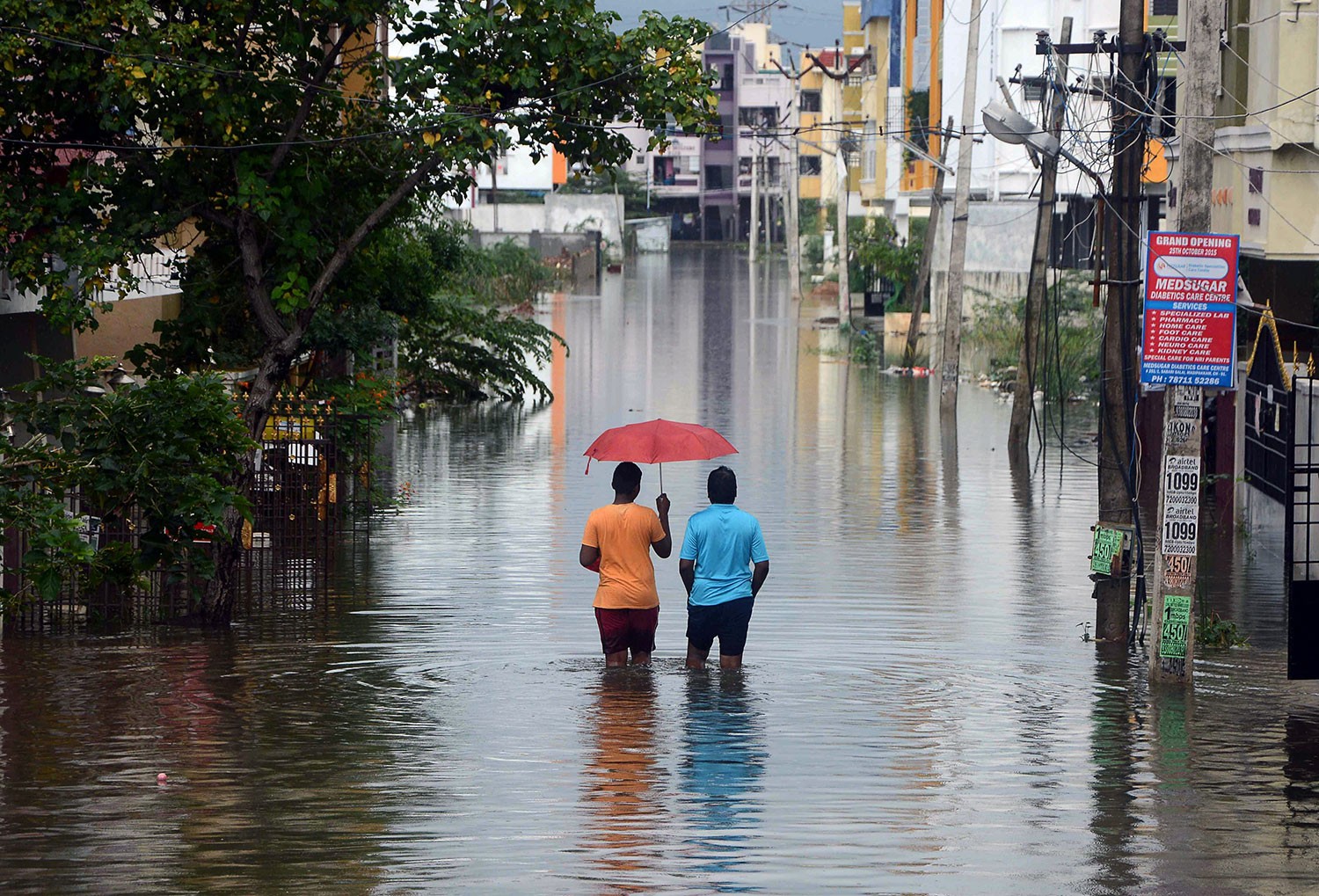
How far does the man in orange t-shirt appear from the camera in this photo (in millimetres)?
12062

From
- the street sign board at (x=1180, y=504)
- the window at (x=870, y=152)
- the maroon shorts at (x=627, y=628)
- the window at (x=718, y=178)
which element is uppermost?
the window at (x=718, y=178)

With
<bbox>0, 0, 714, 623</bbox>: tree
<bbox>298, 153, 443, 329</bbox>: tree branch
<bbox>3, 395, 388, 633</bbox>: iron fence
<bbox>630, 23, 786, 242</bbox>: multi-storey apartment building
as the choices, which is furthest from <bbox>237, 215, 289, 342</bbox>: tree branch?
<bbox>630, 23, 786, 242</bbox>: multi-storey apartment building

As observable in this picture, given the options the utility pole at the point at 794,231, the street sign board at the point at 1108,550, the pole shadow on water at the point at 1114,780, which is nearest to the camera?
the pole shadow on water at the point at 1114,780

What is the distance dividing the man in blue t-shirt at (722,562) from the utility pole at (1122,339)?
355cm

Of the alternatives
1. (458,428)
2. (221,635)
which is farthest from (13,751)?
(458,428)

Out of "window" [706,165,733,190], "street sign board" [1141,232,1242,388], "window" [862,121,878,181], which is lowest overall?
"street sign board" [1141,232,1242,388]

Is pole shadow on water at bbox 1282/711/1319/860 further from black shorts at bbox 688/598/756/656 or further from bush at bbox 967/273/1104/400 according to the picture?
bush at bbox 967/273/1104/400

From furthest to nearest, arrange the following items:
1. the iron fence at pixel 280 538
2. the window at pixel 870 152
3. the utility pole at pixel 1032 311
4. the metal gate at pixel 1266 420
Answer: the window at pixel 870 152 < the utility pole at pixel 1032 311 < the metal gate at pixel 1266 420 < the iron fence at pixel 280 538

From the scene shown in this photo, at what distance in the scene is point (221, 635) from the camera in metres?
14.4

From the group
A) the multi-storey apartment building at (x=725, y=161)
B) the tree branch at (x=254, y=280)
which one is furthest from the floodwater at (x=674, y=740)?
the multi-storey apartment building at (x=725, y=161)

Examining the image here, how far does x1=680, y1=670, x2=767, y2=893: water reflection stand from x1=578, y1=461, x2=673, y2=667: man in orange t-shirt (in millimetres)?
614

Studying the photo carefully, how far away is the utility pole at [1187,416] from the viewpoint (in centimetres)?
1245

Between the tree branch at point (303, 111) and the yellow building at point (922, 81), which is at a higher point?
the yellow building at point (922, 81)

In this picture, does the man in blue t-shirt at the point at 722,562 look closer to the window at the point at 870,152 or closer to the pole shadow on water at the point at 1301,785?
the pole shadow on water at the point at 1301,785
